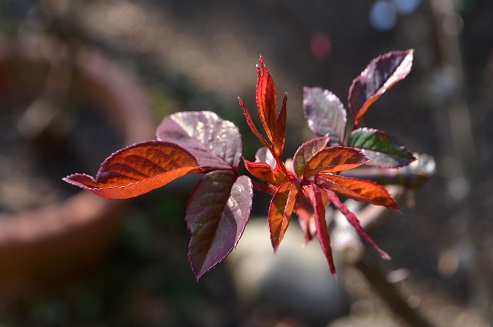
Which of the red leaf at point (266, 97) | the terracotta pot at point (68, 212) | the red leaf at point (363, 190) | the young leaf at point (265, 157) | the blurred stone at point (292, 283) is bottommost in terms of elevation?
the blurred stone at point (292, 283)

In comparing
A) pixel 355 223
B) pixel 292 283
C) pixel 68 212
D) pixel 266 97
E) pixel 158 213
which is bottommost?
pixel 292 283

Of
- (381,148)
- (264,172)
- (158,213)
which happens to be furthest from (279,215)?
(158,213)

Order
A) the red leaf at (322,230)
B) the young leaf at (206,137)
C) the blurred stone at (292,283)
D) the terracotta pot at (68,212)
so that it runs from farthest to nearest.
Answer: the blurred stone at (292,283)
the terracotta pot at (68,212)
the young leaf at (206,137)
the red leaf at (322,230)

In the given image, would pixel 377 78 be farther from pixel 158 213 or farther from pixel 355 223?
pixel 158 213

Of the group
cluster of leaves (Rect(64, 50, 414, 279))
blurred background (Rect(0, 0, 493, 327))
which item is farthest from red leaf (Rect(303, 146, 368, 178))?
blurred background (Rect(0, 0, 493, 327))

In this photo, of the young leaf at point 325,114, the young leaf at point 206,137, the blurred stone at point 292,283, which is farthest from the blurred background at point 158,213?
the young leaf at point 206,137

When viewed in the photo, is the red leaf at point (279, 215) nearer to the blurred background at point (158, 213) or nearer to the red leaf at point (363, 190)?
the red leaf at point (363, 190)

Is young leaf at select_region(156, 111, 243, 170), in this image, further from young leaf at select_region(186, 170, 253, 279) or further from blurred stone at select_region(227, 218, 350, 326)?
blurred stone at select_region(227, 218, 350, 326)
